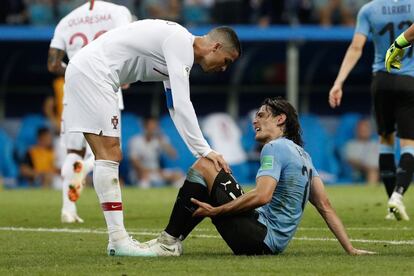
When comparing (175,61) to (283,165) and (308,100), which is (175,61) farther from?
(308,100)

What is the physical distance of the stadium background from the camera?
23.0 meters

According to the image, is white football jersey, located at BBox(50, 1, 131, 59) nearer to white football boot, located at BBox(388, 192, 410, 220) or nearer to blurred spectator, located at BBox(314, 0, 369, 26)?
white football boot, located at BBox(388, 192, 410, 220)

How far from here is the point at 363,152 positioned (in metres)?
23.7

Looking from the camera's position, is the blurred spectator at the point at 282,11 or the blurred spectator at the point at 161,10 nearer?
the blurred spectator at the point at 161,10

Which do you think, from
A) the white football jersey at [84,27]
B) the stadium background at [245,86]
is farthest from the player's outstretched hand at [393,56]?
the stadium background at [245,86]

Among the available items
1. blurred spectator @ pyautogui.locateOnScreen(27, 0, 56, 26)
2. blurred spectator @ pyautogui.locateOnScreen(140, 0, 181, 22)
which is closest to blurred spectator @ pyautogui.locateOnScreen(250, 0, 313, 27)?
blurred spectator @ pyautogui.locateOnScreen(140, 0, 181, 22)

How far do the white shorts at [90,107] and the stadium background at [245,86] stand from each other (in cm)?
1410

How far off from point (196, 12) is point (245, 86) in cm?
251

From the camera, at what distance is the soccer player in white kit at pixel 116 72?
845 cm

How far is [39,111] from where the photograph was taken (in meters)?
25.5

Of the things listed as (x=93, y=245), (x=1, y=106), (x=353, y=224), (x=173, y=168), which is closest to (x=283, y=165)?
(x=93, y=245)

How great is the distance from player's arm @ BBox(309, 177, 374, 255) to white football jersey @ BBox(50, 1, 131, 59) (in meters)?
4.85

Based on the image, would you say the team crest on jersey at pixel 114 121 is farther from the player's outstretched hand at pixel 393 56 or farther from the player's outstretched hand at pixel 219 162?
the player's outstretched hand at pixel 393 56

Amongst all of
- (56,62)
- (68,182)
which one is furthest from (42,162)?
(68,182)
